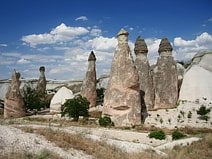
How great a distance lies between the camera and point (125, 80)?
70.6 ft

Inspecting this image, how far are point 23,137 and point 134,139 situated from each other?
666cm

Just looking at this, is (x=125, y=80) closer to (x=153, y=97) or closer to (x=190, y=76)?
(x=153, y=97)

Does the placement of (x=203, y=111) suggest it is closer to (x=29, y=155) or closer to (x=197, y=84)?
(x=197, y=84)

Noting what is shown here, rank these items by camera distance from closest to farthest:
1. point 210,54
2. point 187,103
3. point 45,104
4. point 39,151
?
point 39,151
point 187,103
point 210,54
point 45,104

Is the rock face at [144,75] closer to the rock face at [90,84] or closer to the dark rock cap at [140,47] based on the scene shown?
the dark rock cap at [140,47]

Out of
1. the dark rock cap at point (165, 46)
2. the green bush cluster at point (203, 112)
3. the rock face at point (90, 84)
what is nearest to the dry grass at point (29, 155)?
the green bush cluster at point (203, 112)

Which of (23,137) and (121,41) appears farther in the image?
(121,41)

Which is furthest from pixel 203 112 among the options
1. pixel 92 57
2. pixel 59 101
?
pixel 59 101

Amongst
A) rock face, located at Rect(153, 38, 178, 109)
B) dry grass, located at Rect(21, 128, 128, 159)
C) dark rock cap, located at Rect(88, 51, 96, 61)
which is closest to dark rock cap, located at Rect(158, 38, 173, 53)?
rock face, located at Rect(153, 38, 178, 109)

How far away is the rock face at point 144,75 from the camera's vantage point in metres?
25.7

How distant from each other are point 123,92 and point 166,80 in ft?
19.0

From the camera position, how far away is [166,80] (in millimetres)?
25922

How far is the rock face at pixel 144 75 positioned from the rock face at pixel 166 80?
1.73 ft

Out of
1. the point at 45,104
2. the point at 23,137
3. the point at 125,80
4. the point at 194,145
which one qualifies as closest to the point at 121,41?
the point at 125,80
